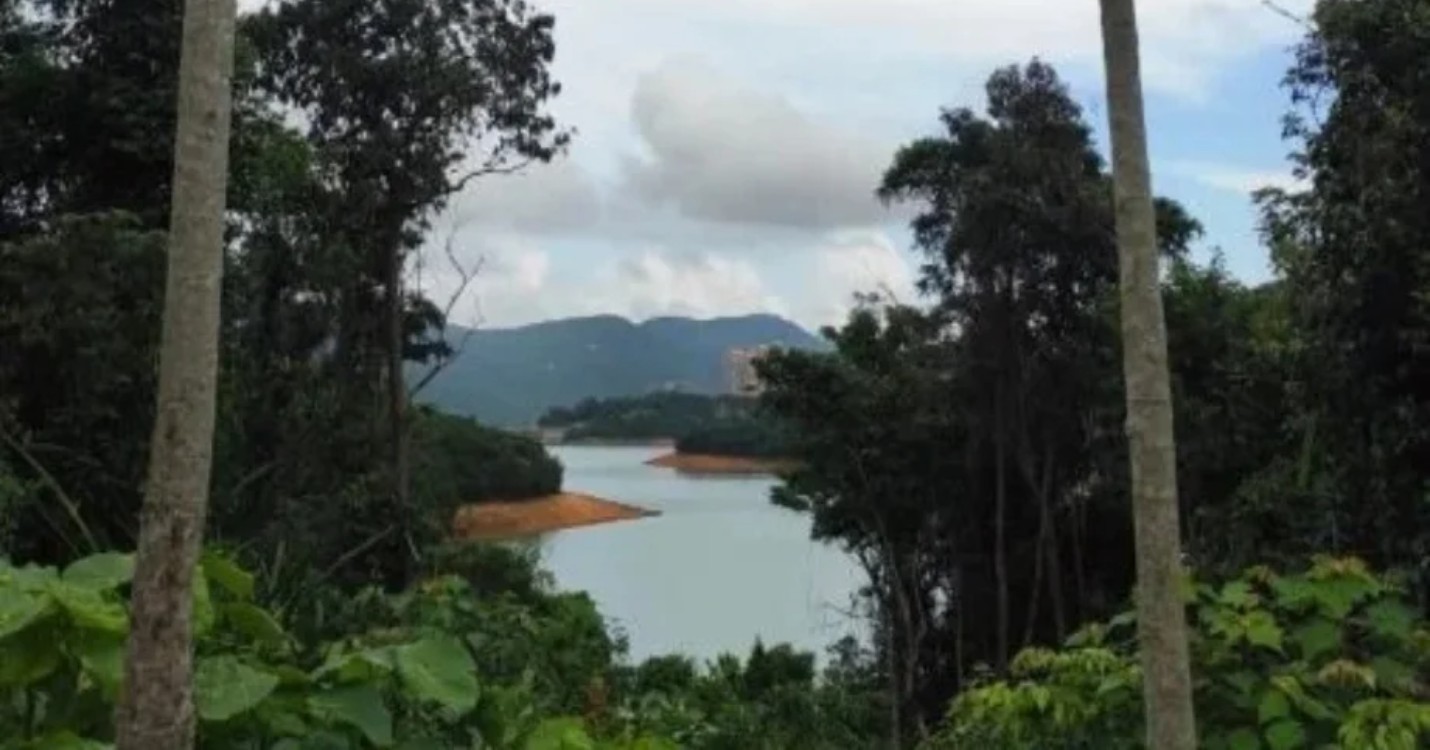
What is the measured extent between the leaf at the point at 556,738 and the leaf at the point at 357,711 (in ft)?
0.98

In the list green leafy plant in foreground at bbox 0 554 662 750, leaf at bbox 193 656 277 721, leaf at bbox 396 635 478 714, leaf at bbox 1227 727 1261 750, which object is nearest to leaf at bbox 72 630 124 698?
green leafy plant in foreground at bbox 0 554 662 750

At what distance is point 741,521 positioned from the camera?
4481 cm

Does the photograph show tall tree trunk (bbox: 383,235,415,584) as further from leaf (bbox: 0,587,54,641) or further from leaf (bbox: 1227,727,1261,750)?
leaf (bbox: 0,587,54,641)

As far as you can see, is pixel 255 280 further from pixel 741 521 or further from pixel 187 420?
pixel 741 521

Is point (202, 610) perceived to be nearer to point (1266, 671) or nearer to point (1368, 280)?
point (1266, 671)

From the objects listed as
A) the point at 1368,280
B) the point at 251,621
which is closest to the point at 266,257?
the point at 1368,280

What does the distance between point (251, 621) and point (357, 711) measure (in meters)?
0.27

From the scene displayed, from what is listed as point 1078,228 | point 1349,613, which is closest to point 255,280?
point 1078,228

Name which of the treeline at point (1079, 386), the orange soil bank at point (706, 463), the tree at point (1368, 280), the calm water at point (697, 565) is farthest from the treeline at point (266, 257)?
the orange soil bank at point (706, 463)

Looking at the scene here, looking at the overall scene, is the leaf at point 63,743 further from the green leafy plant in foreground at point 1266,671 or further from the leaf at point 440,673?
the green leafy plant in foreground at point 1266,671

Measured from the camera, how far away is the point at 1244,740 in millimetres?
2947

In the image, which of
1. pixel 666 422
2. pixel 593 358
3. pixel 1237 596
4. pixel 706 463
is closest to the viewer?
pixel 1237 596

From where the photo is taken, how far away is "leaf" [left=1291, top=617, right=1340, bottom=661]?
3.05 metres

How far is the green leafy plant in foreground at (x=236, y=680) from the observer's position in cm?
223
